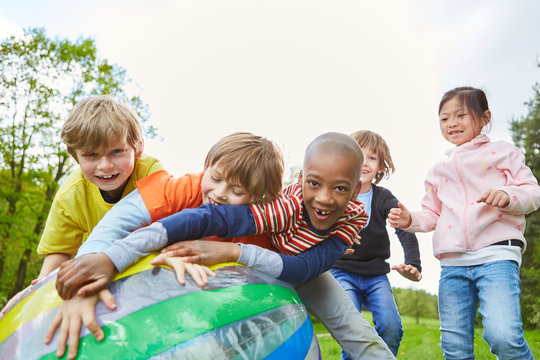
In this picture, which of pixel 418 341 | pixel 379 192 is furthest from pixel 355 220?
pixel 418 341

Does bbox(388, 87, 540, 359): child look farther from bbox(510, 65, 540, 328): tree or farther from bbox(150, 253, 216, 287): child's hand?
bbox(510, 65, 540, 328): tree

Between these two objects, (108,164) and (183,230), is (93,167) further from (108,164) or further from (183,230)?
(183,230)

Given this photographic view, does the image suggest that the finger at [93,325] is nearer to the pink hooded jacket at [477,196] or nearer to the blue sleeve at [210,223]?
the blue sleeve at [210,223]

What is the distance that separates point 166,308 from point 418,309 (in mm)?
35353

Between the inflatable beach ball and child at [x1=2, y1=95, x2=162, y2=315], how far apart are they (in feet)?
3.53

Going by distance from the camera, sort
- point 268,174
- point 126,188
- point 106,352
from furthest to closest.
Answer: point 126,188 → point 268,174 → point 106,352

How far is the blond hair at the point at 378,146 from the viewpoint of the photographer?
535cm

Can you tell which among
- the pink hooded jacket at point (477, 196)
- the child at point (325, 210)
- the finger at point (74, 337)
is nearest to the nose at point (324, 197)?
the child at point (325, 210)

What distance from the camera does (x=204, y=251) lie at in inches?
97.7

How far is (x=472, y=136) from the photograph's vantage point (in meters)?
4.49

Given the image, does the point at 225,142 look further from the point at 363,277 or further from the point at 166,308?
the point at 363,277

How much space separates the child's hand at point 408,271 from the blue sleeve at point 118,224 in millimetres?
2908

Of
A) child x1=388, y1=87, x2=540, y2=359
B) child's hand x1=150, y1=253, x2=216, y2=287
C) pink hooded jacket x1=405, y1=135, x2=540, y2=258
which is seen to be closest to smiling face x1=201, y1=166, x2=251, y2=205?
child's hand x1=150, y1=253, x2=216, y2=287

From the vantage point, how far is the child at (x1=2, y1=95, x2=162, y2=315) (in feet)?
10.8
